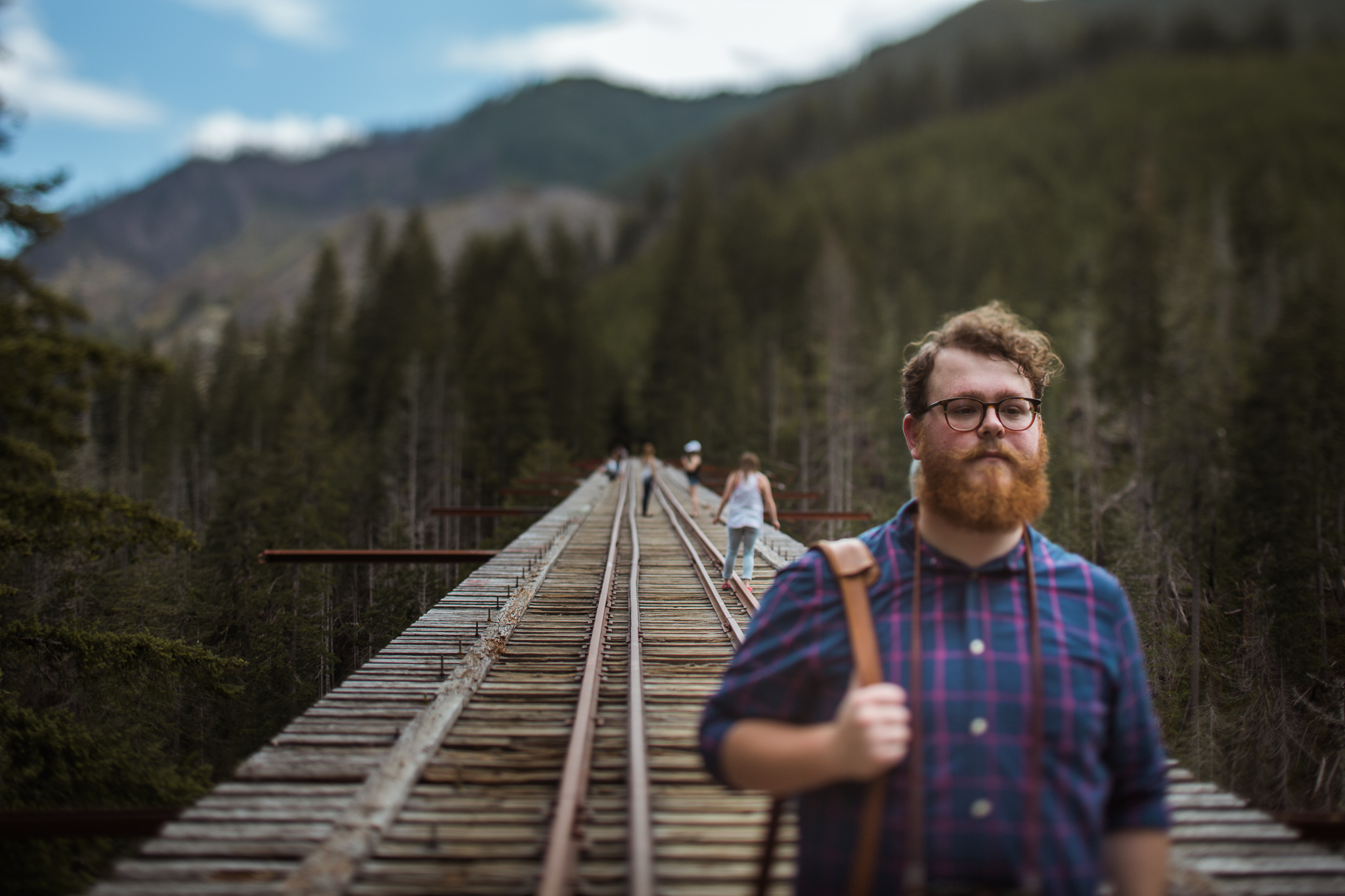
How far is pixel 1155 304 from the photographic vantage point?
167ft

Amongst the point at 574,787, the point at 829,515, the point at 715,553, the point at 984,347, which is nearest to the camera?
the point at 984,347

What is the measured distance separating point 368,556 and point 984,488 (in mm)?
10308

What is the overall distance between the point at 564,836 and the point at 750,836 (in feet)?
3.09

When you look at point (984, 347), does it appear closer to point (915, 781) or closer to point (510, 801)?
point (915, 781)

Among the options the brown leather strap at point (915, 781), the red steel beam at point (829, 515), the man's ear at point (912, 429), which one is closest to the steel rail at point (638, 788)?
the brown leather strap at point (915, 781)

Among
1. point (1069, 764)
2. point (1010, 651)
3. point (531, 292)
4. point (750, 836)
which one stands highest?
point (531, 292)

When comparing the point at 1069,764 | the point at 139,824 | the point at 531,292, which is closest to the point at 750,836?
the point at 1069,764

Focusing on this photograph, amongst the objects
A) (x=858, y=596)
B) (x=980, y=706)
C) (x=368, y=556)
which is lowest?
(x=368, y=556)

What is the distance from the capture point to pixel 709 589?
33.6 ft

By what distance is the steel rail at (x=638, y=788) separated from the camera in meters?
3.30

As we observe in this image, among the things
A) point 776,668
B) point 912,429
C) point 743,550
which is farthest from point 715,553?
point 776,668

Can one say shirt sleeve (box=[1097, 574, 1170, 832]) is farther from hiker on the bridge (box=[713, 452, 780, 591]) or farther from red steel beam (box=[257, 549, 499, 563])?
red steel beam (box=[257, 549, 499, 563])

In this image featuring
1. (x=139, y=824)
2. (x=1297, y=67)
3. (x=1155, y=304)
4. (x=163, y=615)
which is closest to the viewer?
(x=139, y=824)

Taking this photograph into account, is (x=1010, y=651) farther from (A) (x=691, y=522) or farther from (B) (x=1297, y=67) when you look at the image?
(B) (x=1297, y=67)
